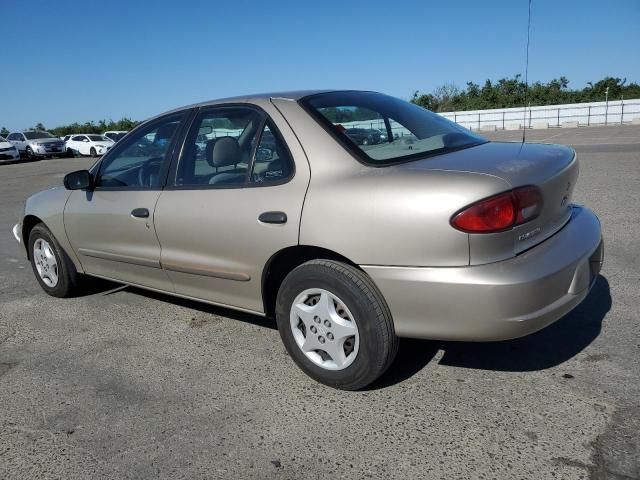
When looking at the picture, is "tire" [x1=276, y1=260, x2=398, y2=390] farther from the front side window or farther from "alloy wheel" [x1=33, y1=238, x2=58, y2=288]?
"alloy wheel" [x1=33, y1=238, x2=58, y2=288]

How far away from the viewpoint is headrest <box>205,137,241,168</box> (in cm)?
335

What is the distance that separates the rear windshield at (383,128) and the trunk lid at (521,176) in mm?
185

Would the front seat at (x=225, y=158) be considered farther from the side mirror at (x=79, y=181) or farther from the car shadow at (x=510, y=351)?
the car shadow at (x=510, y=351)

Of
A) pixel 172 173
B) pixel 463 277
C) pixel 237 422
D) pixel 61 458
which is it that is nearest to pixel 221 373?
pixel 237 422

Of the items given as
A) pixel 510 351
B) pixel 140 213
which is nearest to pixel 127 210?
pixel 140 213

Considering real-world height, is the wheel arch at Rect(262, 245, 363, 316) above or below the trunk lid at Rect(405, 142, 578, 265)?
below

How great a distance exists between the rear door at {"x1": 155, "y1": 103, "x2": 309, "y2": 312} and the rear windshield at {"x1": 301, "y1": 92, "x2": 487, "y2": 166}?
283 mm

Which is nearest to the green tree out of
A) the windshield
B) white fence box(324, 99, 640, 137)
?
white fence box(324, 99, 640, 137)

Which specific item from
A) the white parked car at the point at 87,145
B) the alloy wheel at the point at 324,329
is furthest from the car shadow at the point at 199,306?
the white parked car at the point at 87,145

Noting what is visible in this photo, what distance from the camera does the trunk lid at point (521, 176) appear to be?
8.02ft

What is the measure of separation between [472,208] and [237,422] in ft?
5.06

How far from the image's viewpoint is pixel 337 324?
111 inches

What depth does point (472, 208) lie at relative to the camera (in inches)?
94.6

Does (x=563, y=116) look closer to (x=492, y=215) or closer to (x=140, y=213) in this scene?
(x=140, y=213)
